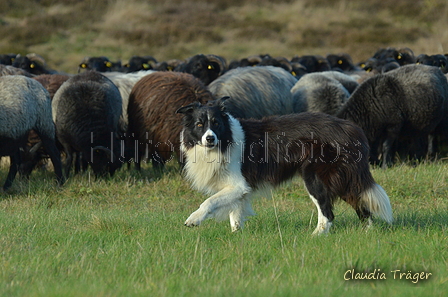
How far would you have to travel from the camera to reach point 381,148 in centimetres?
1099

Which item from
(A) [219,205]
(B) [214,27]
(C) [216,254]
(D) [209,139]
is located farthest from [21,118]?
(B) [214,27]

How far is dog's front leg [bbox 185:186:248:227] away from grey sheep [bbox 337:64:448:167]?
506cm

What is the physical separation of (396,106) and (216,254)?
6.28m

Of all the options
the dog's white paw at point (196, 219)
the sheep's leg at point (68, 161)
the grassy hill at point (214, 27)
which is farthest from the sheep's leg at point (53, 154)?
the grassy hill at point (214, 27)

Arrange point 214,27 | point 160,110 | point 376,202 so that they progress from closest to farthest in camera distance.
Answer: point 376,202 < point 160,110 < point 214,27

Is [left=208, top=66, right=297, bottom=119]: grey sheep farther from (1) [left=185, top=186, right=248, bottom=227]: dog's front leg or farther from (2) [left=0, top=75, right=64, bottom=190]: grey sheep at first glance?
(1) [left=185, top=186, right=248, bottom=227]: dog's front leg

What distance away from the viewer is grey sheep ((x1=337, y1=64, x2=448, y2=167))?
32.9ft

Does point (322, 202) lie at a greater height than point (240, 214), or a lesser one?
greater

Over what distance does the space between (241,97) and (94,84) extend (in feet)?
8.38

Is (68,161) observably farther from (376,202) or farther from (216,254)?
(376,202)

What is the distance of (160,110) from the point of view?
9445 millimetres

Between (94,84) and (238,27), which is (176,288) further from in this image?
(238,27)

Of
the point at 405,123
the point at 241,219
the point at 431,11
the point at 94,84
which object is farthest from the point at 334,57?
the point at 431,11

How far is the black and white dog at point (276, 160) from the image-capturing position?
5.53m
